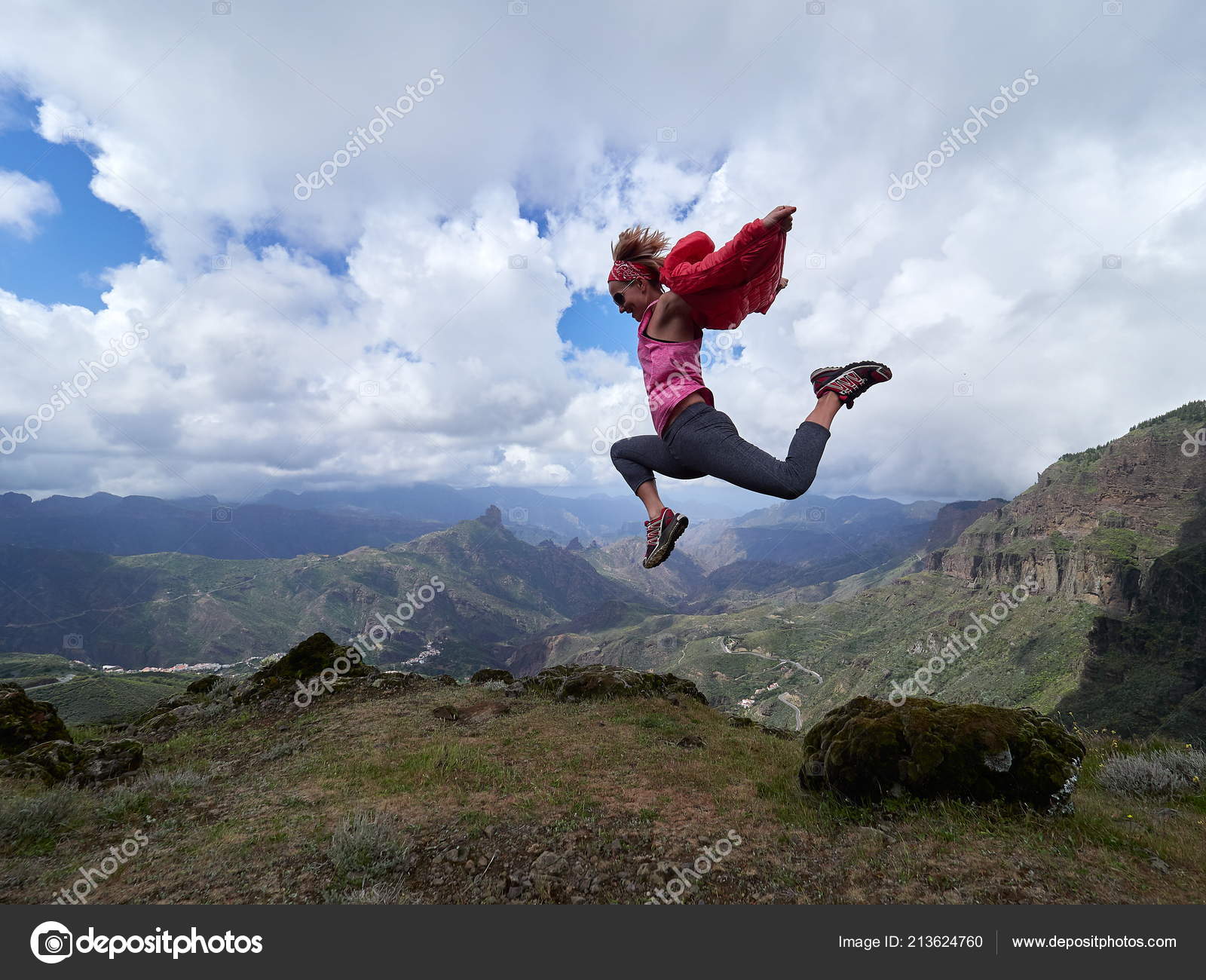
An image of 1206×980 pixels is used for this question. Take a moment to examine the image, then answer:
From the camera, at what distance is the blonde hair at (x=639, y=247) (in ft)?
15.7

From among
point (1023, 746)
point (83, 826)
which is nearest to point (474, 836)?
point (83, 826)

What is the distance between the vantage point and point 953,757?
19.7ft

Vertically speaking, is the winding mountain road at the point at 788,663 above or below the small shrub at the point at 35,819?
below

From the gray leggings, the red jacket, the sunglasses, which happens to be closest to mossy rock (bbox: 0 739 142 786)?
the gray leggings

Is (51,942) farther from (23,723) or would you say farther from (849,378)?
(23,723)

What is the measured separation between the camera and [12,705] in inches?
455

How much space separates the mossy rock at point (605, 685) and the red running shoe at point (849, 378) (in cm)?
1207

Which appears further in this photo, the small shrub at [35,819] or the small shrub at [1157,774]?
the small shrub at [1157,774]

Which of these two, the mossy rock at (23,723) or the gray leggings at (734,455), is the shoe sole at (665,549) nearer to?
the gray leggings at (734,455)

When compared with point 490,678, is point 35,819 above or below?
above

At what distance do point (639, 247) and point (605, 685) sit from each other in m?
12.8

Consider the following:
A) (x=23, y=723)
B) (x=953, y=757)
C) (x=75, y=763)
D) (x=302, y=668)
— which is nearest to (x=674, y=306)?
(x=953, y=757)

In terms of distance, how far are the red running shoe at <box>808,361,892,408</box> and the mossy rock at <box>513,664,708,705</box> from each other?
12.1 meters

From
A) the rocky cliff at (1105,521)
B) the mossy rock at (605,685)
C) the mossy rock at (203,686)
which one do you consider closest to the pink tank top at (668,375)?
the mossy rock at (605,685)
